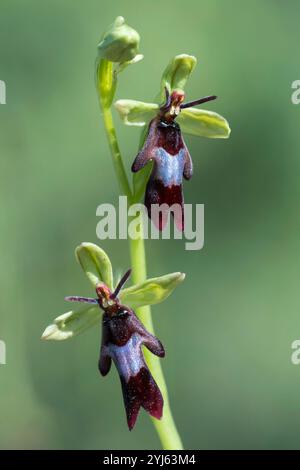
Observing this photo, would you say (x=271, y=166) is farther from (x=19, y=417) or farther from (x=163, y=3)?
(x=19, y=417)

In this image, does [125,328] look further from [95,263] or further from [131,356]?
[95,263]

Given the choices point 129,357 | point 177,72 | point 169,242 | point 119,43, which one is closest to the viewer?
point 119,43

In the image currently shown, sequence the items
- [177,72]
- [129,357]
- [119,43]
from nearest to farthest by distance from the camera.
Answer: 1. [119,43]
2. [129,357]
3. [177,72]

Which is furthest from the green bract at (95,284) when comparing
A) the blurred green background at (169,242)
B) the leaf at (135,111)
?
the blurred green background at (169,242)

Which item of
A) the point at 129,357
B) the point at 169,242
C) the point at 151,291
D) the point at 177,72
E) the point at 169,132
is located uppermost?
the point at 177,72

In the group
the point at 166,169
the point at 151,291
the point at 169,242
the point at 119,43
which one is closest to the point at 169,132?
the point at 166,169

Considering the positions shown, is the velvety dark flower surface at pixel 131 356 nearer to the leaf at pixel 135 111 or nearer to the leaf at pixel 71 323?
the leaf at pixel 71 323

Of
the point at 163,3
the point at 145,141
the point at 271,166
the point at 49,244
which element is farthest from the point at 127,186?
the point at 163,3
